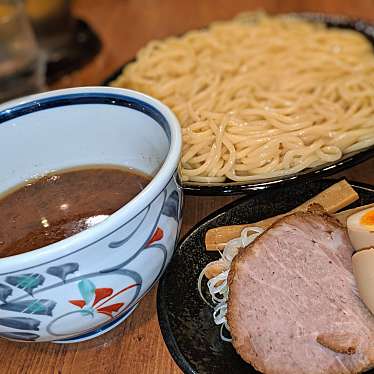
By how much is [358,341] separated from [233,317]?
20 centimetres

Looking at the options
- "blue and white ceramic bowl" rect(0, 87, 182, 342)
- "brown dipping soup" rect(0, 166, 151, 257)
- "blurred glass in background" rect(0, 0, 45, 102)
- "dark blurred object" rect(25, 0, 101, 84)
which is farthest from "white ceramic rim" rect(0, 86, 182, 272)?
"dark blurred object" rect(25, 0, 101, 84)

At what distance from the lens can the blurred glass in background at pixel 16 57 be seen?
1791mm

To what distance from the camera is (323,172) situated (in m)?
1.15

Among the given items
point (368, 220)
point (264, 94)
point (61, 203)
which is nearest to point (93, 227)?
point (61, 203)

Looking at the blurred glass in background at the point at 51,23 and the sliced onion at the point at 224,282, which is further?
the blurred glass in background at the point at 51,23

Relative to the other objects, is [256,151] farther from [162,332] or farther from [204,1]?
[204,1]

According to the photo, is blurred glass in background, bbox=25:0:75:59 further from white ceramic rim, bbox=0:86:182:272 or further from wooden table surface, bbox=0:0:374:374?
white ceramic rim, bbox=0:86:182:272

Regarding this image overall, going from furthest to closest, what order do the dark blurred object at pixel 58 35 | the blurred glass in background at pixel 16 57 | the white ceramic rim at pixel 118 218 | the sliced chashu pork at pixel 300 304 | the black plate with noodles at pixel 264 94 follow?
1. the dark blurred object at pixel 58 35
2. the blurred glass in background at pixel 16 57
3. the black plate with noodles at pixel 264 94
4. the sliced chashu pork at pixel 300 304
5. the white ceramic rim at pixel 118 218

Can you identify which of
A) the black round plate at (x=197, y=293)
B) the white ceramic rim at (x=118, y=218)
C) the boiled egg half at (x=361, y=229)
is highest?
the white ceramic rim at (x=118, y=218)

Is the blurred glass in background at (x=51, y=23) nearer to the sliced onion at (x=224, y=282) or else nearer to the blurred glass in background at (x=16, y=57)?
the blurred glass in background at (x=16, y=57)

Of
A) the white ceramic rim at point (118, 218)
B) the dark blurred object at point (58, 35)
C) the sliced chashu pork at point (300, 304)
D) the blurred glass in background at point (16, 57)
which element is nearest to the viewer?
the white ceramic rim at point (118, 218)

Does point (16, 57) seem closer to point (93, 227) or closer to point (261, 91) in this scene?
point (261, 91)

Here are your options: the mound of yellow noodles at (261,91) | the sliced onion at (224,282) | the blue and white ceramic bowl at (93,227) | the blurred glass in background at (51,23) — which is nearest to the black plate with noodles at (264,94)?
the mound of yellow noodles at (261,91)

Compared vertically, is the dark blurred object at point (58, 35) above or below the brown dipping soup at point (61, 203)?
below
